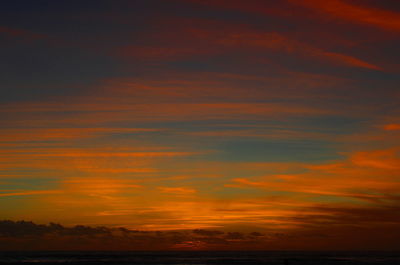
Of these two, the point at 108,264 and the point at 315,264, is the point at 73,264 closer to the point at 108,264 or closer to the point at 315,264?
the point at 108,264

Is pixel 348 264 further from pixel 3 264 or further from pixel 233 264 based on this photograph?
pixel 3 264

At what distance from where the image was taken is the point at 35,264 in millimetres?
85812

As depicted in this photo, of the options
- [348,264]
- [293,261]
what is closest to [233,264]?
[293,261]

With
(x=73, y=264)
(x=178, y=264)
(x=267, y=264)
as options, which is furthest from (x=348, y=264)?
(x=73, y=264)

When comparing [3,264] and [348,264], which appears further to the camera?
[348,264]

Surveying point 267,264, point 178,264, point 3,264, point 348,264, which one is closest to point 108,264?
point 178,264

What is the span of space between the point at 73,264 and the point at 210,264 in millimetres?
23569

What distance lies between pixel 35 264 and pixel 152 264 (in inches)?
796

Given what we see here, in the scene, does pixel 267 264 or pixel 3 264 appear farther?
pixel 267 264

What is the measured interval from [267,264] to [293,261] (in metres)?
4.72

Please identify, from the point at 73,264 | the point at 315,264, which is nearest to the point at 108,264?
the point at 73,264

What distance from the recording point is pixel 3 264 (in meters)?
83.3

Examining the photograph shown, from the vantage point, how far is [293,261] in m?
89.4

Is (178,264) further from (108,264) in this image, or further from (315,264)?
(315,264)
